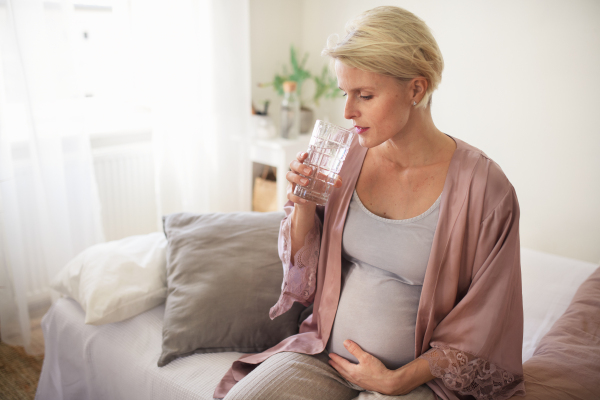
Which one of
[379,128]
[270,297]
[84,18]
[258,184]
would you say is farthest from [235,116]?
[379,128]

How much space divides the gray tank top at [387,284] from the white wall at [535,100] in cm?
152

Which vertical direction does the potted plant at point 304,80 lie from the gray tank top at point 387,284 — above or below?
above

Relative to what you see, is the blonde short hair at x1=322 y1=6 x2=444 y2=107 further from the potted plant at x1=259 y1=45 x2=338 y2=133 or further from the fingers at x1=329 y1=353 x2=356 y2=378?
→ the potted plant at x1=259 y1=45 x2=338 y2=133

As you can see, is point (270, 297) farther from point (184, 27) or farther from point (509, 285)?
point (184, 27)

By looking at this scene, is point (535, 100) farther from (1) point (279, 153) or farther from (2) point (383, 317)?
(2) point (383, 317)

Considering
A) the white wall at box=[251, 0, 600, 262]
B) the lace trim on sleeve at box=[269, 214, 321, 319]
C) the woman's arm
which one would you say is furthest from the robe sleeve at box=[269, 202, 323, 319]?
the white wall at box=[251, 0, 600, 262]

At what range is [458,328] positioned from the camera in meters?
1.04

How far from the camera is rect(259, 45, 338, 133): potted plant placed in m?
2.75

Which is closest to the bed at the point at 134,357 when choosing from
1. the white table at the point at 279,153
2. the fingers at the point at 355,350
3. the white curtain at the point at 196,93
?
the fingers at the point at 355,350

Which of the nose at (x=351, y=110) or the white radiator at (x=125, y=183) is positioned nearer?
the nose at (x=351, y=110)

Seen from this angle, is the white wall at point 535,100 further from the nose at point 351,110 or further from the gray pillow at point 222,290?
the nose at point 351,110

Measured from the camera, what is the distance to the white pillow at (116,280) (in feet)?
4.42

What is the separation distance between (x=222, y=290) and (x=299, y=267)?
284 mm

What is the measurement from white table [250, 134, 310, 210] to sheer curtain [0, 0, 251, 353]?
97mm
